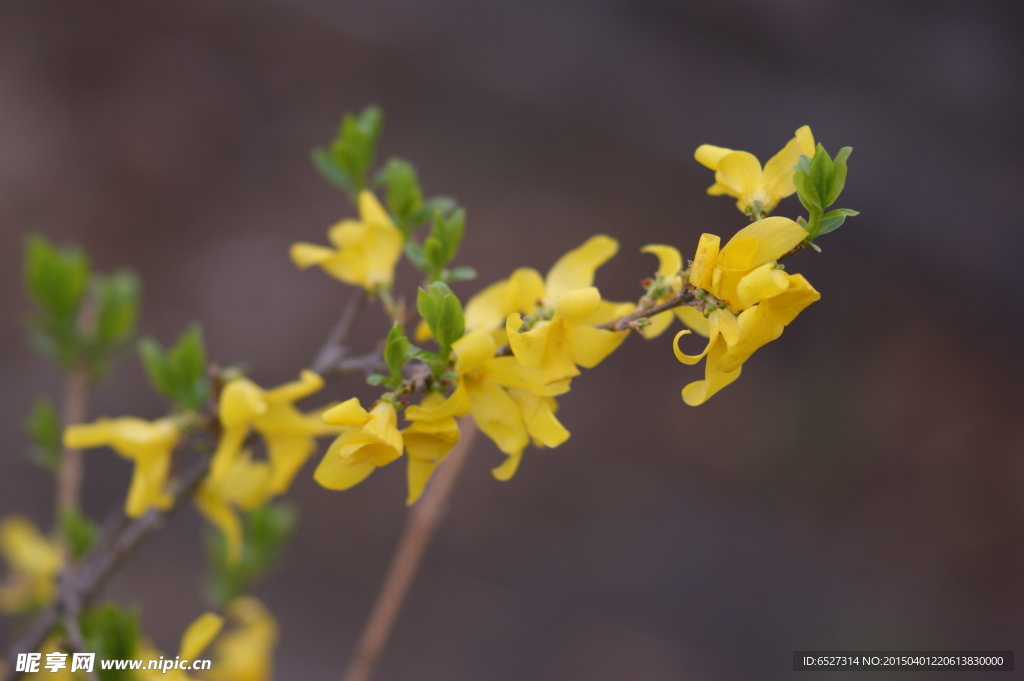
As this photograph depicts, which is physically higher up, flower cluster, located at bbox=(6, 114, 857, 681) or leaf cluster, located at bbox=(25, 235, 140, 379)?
leaf cluster, located at bbox=(25, 235, 140, 379)

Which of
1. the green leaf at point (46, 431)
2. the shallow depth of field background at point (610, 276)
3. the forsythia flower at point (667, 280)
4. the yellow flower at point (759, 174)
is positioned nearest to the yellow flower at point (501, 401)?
the forsythia flower at point (667, 280)

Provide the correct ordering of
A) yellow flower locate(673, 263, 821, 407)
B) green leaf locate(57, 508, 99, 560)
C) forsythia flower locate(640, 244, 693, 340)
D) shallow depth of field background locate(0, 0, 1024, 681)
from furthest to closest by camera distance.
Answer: shallow depth of field background locate(0, 0, 1024, 681)
green leaf locate(57, 508, 99, 560)
forsythia flower locate(640, 244, 693, 340)
yellow flower locate(673, 263, 821, 407)

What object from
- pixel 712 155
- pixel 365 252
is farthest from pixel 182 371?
pixel 712 155

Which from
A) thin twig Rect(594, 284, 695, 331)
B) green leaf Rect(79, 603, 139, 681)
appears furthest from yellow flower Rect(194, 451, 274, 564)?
thin twig Rect(594, 284, 695, 331)

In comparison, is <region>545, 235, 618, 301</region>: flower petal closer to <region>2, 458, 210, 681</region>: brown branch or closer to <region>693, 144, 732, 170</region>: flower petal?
<region>693, 144, 732, 170</region>: flower petal

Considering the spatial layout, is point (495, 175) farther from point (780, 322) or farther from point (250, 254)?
point (780, 322)

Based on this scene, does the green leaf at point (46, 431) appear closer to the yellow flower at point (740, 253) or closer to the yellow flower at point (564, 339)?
the yellow flower at point (564, 339)

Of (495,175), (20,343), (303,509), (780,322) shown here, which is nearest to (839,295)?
(495,175)
